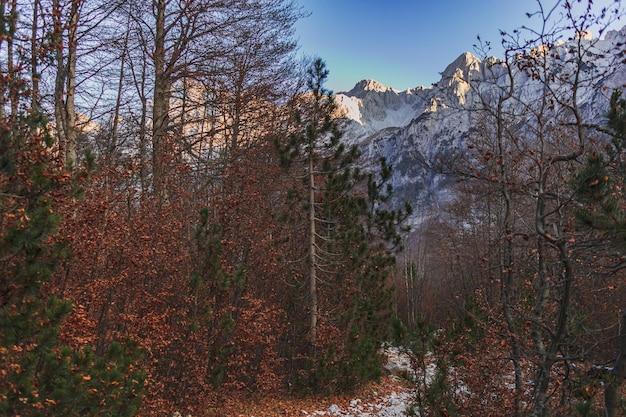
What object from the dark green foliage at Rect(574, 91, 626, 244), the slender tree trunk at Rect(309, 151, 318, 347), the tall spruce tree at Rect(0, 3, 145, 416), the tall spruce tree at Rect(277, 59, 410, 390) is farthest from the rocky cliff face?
the tall spruce tree at Rect(0, 3, 145, 416)

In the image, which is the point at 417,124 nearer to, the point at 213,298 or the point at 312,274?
the point at 312,274

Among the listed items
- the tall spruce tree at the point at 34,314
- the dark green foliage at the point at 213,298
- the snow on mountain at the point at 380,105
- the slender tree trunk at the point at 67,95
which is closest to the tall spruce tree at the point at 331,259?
the dark green foliage at the point at 213,298

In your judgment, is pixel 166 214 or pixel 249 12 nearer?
pixel 166 214

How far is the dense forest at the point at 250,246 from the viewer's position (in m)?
3.35

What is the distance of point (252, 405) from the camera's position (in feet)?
25.8

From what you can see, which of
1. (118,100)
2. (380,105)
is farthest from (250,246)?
(380,105)

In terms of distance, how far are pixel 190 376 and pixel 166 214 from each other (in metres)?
2.65

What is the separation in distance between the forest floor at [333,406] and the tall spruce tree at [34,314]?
161 inches

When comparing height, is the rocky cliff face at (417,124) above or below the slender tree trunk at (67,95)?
above

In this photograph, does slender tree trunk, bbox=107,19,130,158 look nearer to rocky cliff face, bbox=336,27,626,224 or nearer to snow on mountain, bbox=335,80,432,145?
rocky cliff face, bbox=336,27,626,224

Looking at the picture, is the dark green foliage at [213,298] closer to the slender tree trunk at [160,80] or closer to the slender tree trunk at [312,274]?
the slender tree trunk at [312,274]

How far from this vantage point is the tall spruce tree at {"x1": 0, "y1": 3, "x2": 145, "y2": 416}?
10.0 ft

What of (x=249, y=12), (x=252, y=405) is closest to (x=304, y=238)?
(x=252, y=405)

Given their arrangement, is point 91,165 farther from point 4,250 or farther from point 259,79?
point 259,79
